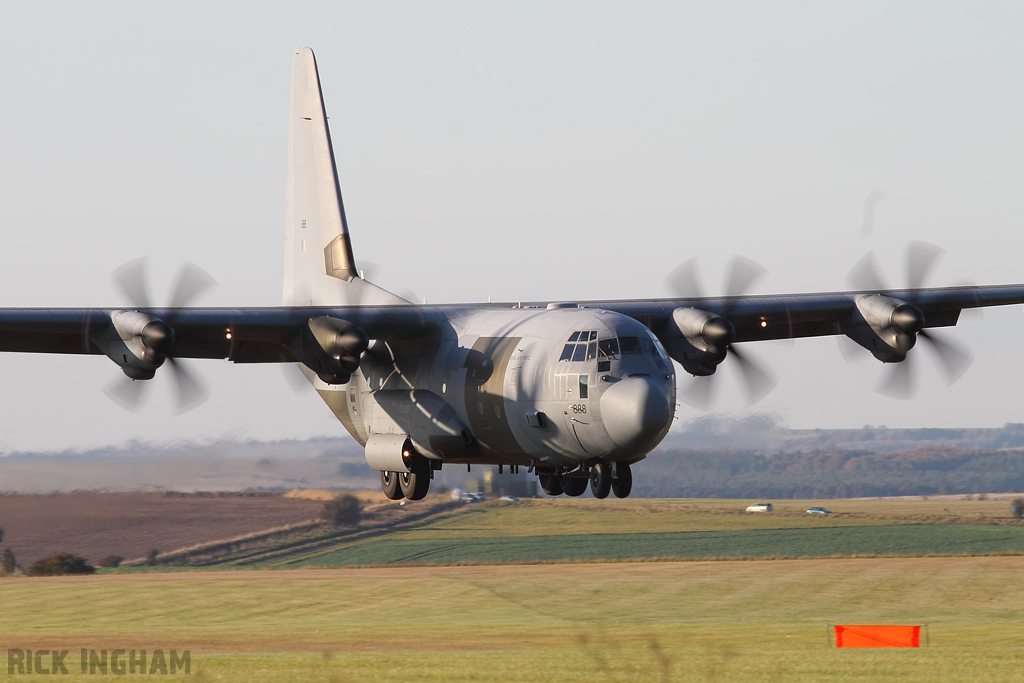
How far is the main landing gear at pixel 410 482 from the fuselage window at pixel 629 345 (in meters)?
6.78

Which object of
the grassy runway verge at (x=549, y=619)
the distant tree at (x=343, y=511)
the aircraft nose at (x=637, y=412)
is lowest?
the grassy runway verge at (x=549, y=619)

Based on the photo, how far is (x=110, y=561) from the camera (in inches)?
2842

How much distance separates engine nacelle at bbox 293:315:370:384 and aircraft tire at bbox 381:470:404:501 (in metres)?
3.98

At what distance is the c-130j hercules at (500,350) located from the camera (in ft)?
81.0

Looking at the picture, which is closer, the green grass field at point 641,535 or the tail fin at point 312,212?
the tail fin at point 312,212

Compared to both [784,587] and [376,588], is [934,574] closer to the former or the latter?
[784,587]

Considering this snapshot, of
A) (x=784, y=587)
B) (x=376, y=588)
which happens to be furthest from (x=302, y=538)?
(x=784, y=587)

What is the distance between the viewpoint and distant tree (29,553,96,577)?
226 feet

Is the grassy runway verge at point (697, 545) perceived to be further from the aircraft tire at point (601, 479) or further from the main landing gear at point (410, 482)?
the aircraft tire at point (601, 479)

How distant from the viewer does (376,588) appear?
78188mm

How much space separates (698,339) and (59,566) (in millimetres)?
53343

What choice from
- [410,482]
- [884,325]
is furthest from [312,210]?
[884,325]

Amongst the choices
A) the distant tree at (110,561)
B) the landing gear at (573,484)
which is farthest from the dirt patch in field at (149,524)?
the landing gear at (573,484)

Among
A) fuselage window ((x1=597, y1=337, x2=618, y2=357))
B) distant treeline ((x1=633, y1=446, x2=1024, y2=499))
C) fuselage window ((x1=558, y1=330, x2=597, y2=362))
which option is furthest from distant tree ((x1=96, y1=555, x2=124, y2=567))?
fuselage window ((x1=597, y1=337, x2=618, y2=357))
